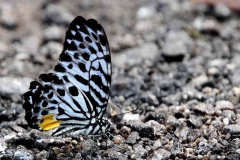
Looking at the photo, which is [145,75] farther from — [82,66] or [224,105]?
[82,66]

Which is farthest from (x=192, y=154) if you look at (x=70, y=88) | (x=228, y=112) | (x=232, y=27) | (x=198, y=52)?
(x=232, y=27)

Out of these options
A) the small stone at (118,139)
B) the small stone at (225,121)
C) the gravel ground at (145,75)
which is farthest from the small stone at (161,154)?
the small stone at (225,121)

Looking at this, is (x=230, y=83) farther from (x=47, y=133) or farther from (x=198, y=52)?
(x=47, y=133)

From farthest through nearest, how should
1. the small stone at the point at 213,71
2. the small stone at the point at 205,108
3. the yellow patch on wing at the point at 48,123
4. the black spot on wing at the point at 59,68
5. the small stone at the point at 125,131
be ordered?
the small stone at the point at 213,71, the small stone at the point at 205,108, the small stone at the point at 125,131, the yellow patch on wing at the point at 48,123, the black spot on wing at the point at 59,68

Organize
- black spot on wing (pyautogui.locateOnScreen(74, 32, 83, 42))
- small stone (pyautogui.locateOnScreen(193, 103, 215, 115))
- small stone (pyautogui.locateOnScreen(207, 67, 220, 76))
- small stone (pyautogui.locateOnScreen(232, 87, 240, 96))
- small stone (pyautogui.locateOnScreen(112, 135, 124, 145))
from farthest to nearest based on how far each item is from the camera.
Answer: small stone (pyautogui.locateOnScreen(207, 67, 220, 76)) → small stone (pyautogui.locateOnScreen(232, 87, 240, 96)) → small stone (pyautogui.locateOnScreen(193, 103, 215, 115)) → small stone (pyautogui.locateOnScreen(112, 135, 124, 145)) → black spot on wing (pyautogui.locateOnScreen(74, 32, 83, 42))

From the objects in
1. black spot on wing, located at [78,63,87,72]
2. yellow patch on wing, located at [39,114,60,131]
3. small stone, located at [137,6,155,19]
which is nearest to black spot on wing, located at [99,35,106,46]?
black spot on wing, located at [78,63,87,72]

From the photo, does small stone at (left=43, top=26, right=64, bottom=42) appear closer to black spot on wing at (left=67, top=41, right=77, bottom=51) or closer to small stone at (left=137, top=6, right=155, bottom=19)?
small stone at (left=137, top=6, right=155, bottom=19)

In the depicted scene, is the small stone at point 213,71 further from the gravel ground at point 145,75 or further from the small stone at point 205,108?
the small stone at point 205,108
